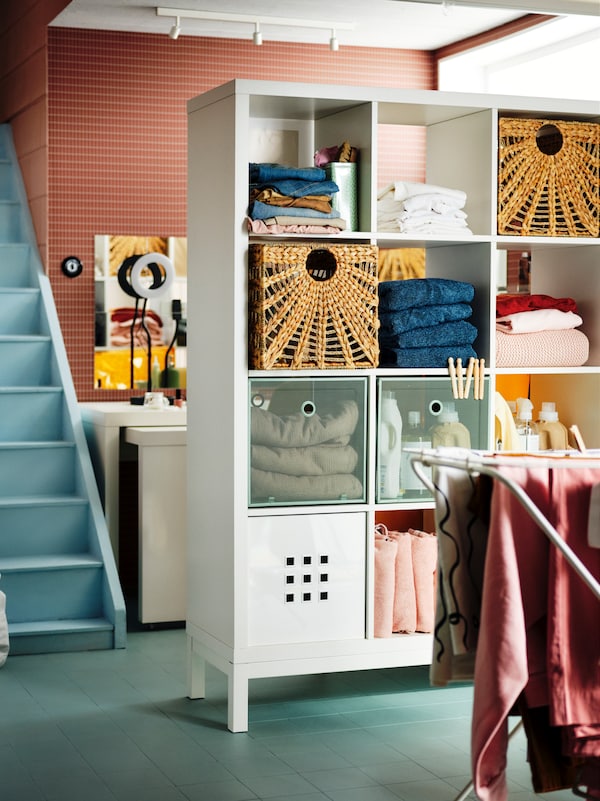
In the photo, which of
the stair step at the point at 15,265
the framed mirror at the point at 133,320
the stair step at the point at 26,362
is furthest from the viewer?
the framed mirror at the point at 133,320

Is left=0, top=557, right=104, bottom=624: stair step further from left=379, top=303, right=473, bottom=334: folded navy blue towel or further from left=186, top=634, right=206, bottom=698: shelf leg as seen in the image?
left=379, top=303, right=473, bottom=334: folded navy blue towel

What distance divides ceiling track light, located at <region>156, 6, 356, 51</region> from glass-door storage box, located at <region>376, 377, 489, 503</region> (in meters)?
2.47

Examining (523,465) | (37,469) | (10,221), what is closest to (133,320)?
(10,221)

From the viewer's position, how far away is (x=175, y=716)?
13.5 ft

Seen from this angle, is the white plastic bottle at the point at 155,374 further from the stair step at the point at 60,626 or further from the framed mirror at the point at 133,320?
the stair step at the point at 60,626

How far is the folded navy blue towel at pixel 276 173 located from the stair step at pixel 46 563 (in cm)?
200

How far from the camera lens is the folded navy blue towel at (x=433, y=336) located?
416 cm

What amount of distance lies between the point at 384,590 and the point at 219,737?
74 centimetres

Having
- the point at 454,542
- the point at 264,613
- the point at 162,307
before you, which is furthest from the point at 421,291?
the point at 162,307

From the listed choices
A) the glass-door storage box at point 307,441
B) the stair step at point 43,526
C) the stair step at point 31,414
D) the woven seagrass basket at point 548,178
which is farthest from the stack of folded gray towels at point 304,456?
the stair step at point 31,414

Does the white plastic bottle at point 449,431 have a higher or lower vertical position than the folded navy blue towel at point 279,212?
lower

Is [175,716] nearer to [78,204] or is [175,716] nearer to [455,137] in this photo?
[455,137]

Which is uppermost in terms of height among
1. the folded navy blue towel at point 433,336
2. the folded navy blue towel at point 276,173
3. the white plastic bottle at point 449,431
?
the folded navy blue towel at point 276,173

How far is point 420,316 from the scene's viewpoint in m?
4.15
